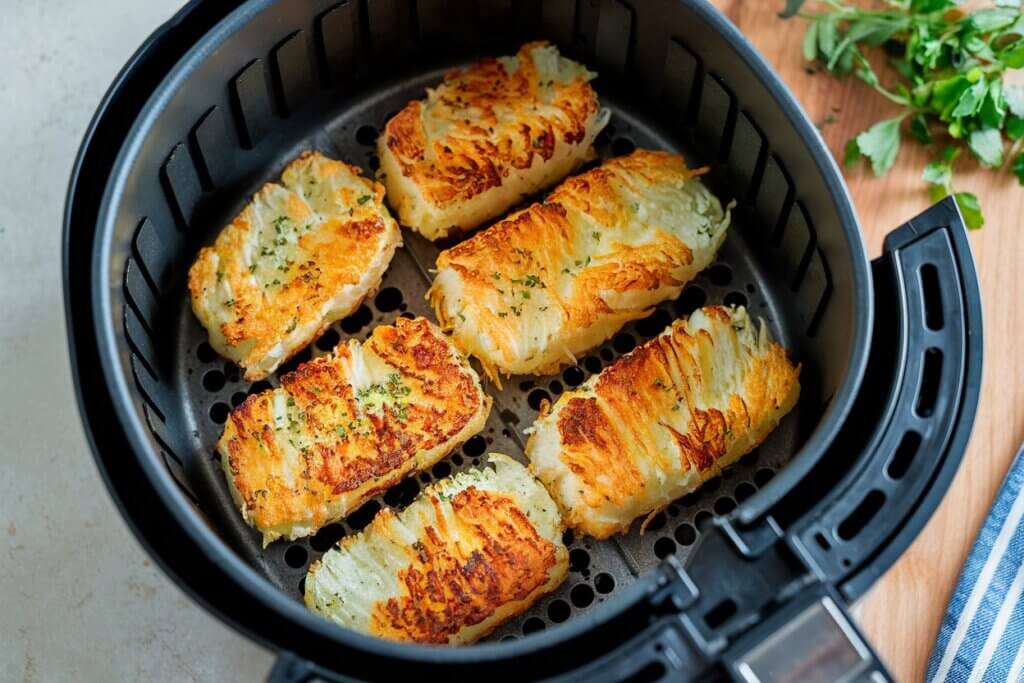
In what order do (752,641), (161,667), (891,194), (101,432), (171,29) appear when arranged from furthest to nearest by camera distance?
(891,194), (161,667), (171,29), (101,432), (752,641)

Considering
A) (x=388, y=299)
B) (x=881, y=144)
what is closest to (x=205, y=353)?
(x=388, y=299)

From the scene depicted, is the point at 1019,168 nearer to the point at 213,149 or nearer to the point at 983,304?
the point at 983,304

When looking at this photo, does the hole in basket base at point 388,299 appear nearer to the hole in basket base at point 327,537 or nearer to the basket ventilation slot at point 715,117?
the hole in basket base at point 327,537

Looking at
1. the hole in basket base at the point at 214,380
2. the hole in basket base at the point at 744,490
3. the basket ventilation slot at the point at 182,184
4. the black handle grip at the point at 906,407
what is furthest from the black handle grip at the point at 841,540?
the basket ventilation slot at the point at 182,184

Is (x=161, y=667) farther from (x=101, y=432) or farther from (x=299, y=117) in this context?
(x=299, y=117)

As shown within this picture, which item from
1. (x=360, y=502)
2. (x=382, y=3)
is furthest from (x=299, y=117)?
(x=360, y=502)

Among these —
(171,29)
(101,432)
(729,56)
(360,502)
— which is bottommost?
(360,502)

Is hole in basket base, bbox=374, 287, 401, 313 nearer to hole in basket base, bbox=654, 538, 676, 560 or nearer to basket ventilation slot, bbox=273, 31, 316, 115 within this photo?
basket ventilation slot, bbox=273, 31, 316, 115
